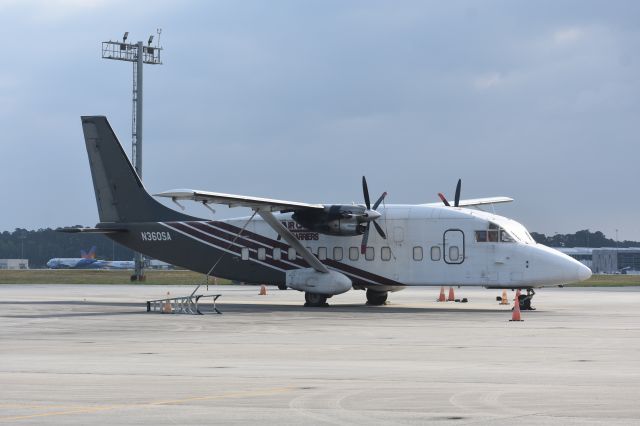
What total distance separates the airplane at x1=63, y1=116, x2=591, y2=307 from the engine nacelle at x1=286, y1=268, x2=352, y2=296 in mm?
36

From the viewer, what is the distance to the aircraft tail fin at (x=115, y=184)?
136 ft

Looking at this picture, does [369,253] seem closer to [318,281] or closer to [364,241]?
[364,241]

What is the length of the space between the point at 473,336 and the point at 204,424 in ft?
45.5

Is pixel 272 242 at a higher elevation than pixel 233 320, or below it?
higher

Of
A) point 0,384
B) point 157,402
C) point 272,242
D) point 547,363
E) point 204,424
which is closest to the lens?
point 204,424

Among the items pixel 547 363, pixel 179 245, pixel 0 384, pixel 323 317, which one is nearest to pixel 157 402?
pixel 0 384

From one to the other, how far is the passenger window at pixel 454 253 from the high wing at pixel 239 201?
15.9 feet

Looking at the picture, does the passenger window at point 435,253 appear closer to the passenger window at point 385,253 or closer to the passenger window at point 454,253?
the passenger window at point 454,253

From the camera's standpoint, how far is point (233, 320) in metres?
30.1

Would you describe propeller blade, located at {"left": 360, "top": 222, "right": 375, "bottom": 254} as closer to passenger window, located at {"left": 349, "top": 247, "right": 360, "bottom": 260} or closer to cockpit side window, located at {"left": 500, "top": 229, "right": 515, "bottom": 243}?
passenger window, located at {"left": 349, "top": 247, "right": 360, "bottom": 260}

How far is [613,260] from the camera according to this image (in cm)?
18025

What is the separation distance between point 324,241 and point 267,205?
332 centimetres

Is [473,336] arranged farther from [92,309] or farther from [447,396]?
[92,309]

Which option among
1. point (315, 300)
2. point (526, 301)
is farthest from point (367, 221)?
point (526, 301)
